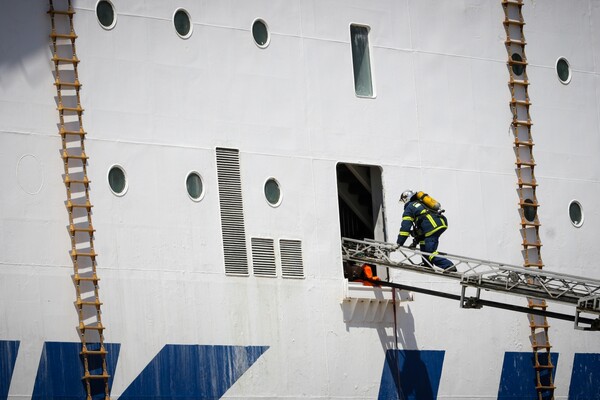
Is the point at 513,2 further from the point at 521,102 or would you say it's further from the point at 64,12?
the point at 64,12

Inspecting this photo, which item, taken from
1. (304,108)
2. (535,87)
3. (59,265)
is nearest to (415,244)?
(304,108)

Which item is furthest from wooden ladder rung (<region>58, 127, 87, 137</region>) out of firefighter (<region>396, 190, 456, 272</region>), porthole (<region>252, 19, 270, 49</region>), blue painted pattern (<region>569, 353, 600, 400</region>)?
blue painted pattern (<region>569, 353, 600, 400</region>)

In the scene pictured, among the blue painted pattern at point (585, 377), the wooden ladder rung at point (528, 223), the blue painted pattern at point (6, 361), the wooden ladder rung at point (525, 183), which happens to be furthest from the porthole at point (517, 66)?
the blue painted pattern at point (6, 361)

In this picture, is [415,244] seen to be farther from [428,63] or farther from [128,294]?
[128,294]

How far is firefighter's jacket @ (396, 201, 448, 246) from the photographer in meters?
18.7

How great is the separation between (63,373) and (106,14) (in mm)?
4734

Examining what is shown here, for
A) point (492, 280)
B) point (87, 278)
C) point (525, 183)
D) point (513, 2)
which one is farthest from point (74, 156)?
point (513, 2)

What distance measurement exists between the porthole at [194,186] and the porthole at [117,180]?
921 mm

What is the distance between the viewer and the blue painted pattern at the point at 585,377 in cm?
2086

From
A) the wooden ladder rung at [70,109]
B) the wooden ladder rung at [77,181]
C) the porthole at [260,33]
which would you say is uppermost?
the porthole at [260,33]

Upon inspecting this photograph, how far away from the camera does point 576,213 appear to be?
21.4 meters

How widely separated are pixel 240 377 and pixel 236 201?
235 centimetres

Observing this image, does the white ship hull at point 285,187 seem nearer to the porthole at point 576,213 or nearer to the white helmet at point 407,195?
the porthole at point 576,213

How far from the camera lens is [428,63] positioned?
20.6m
